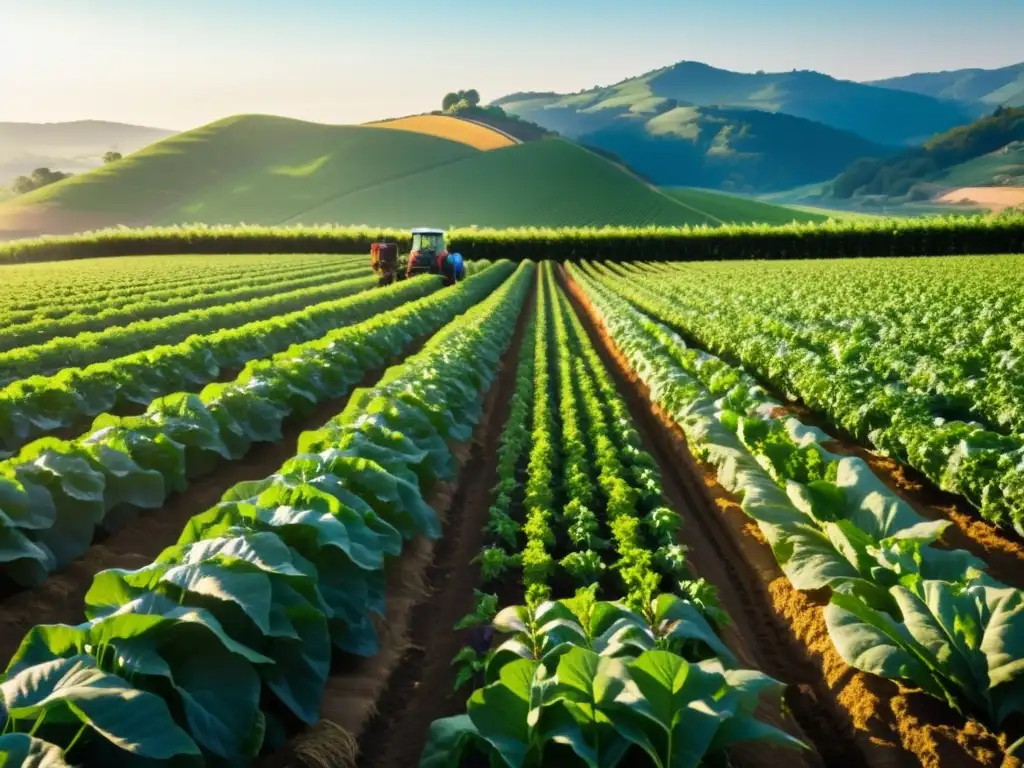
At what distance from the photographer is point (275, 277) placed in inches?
1243

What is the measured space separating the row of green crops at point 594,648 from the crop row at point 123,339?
8886 mm

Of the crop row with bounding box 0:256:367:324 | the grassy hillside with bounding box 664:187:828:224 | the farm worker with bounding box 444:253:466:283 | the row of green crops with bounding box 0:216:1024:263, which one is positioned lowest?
the crop row with bounding box 0:256:367:324

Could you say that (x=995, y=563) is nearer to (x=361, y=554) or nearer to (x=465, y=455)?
(x=361, y=554)

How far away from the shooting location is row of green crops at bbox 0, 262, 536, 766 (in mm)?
2877

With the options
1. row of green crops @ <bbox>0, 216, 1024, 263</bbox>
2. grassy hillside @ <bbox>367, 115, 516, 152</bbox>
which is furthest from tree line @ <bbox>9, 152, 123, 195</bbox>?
row of green crops @ <bbox>0, 216, 1024, 263</bbox>

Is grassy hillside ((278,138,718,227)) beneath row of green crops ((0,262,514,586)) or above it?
above

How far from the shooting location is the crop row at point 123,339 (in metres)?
12.7

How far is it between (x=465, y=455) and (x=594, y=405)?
2.03m

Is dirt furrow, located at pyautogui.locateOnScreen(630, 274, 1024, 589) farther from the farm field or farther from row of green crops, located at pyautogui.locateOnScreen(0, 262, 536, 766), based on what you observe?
row of green crops, located at pyautogui.locateOnScreen(0, 262, 536, 766)

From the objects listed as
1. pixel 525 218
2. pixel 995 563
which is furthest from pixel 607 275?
pixel 525 218

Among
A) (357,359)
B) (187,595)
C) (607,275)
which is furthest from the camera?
(607,275)

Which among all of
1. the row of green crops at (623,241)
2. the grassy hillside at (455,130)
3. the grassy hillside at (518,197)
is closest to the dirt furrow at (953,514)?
the row of green crops at (623,241)

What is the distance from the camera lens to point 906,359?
11.4 metres

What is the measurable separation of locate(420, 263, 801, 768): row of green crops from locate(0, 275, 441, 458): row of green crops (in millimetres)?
5723
